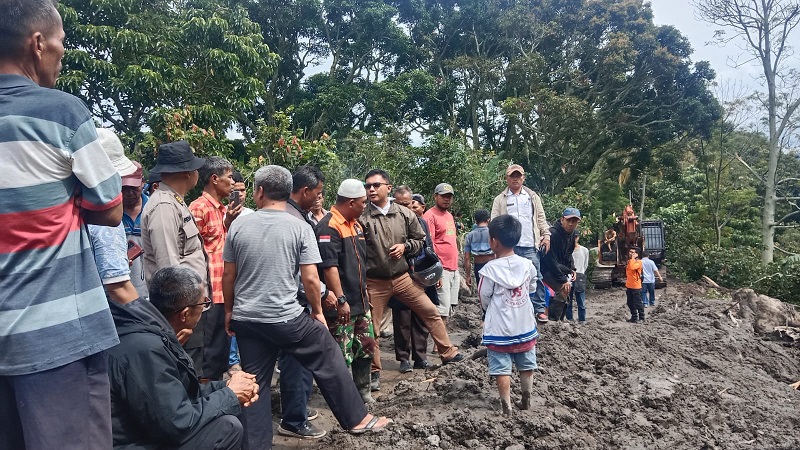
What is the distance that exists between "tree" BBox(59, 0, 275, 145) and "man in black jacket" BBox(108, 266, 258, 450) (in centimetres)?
1039

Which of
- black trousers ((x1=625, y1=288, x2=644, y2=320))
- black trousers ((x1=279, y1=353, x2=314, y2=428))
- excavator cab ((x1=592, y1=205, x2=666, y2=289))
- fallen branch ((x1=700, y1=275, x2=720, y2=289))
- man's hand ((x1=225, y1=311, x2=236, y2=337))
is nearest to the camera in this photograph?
man's hand ((x1=225, y1=311, x2=236, y2=337))

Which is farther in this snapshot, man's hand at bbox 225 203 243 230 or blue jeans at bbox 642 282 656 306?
blue jeans at bbox 642 282 656 306

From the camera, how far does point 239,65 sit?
14.1 metres

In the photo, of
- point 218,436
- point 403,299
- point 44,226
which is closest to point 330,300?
point 403,299

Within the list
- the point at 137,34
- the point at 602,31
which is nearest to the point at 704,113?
the point at 602,31

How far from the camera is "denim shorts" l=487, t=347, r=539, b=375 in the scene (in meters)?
4.38

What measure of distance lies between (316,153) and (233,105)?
430cm

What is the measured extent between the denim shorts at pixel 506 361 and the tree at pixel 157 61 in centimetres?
991

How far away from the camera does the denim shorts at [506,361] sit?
438 centimetres

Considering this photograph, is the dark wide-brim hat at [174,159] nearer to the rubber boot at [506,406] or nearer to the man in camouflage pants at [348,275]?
the man in camouflage pants at [348,275]

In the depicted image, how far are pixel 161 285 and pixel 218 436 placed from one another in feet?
2.40

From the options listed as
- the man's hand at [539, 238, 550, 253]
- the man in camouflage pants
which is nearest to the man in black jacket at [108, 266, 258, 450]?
the man in camouflage pants

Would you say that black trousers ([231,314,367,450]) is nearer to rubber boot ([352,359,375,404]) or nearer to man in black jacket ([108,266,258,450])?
man in black jacket ([108,266,258,450])

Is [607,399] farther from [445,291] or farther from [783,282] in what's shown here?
[783,282]
